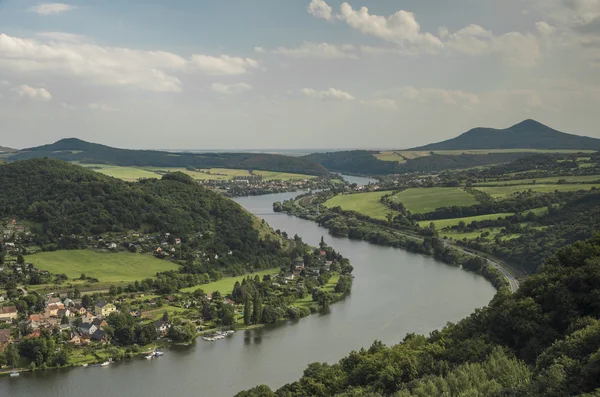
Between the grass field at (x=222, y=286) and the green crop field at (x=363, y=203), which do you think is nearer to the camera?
the grass field at (x=222, y=286)

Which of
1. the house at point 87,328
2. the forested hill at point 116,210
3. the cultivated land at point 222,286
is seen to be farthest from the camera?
the forested hill at point 116,210

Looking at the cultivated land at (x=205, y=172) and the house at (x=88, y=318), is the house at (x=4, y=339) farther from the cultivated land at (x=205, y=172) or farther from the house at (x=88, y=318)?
the cultivated land at (x=205, y=172)

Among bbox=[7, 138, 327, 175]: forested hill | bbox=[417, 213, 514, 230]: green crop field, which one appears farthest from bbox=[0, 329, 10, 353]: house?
bbox=[7, 138, 327, 175]: forested hill

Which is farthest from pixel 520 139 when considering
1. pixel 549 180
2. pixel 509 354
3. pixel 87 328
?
pixel 509 354

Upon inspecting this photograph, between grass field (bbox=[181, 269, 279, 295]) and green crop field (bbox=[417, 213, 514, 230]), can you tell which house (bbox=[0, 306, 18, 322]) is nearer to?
grass field (bbox=[181, 269, 279, 295])

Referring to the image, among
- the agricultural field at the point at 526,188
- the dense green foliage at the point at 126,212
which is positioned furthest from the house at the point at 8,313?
the agricultural field at the point at 526,188

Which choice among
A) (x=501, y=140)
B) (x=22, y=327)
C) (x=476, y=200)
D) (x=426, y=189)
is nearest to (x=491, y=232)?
(x=476, y=200)

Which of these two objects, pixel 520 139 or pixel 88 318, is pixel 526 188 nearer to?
pixel 88 318
